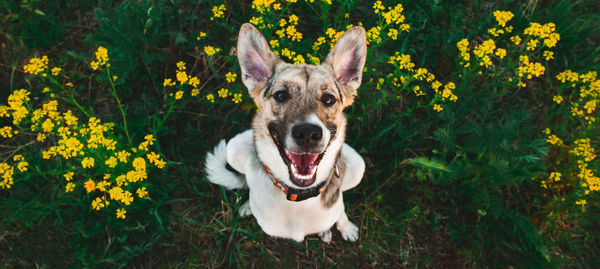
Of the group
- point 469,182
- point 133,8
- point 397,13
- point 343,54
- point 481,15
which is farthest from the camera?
point 481,15

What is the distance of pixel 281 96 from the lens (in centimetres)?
272

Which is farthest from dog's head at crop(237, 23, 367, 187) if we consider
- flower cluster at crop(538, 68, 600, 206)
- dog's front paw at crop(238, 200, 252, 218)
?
flower cluster at crop(538, 68, 600, 206)

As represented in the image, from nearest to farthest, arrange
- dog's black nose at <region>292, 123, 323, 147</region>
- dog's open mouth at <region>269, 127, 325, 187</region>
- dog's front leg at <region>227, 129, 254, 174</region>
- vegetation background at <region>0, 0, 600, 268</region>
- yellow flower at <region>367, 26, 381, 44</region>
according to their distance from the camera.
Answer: dog's black nose at <region>292, 123, 323, 147</region>
dog's open mouth at <region>269, 127, 325, 187</region>
yellow flower at <region>367, 26, 381, 44</region>
dog's front leg at <region>227, 129, 254, 174</region>
vegetation background at <region>0, 0, 600, 268</region>

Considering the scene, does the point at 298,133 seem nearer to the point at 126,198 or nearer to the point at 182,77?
the point at 182,77

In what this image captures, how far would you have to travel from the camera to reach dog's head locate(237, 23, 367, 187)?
8.28 feet

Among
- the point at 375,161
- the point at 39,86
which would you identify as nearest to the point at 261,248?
the point at 375,161

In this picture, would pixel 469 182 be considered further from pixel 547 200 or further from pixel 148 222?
pixel 148 222

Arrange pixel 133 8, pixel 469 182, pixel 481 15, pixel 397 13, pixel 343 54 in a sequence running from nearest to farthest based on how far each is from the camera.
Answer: pixel 343 54 → pixel 397 13 → pixel 469 182 → pixel 133 8 → pixel 481 15

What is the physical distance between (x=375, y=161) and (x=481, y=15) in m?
2.27

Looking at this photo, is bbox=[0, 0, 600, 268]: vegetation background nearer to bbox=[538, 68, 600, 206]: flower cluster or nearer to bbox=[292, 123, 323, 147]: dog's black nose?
bbox=[538, 68, 600, 206]: flower cluster

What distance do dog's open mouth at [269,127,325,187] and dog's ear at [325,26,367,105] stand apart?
0.76m

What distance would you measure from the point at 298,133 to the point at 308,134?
3.1 inches

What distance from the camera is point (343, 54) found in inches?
109

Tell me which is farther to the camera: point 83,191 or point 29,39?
point 29,39
